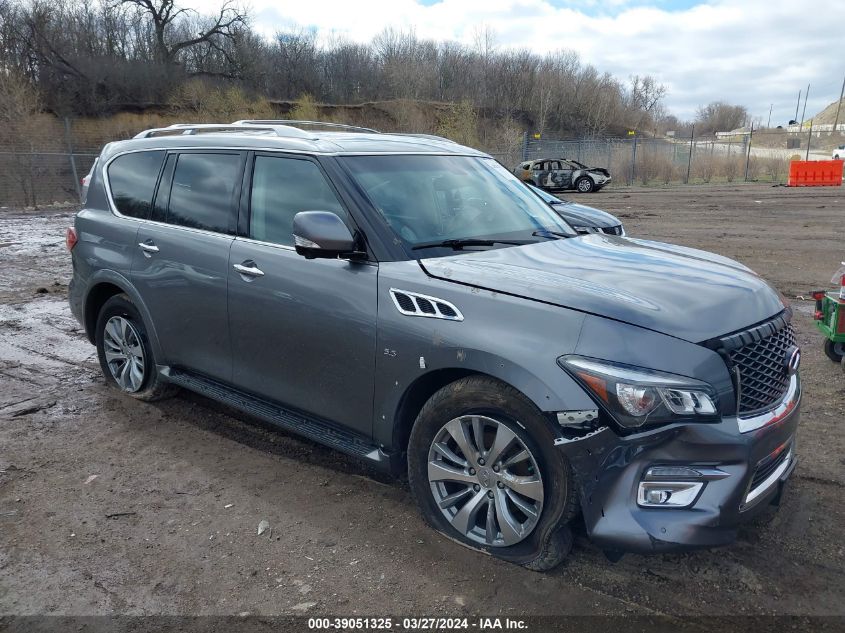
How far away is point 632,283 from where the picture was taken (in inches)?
116

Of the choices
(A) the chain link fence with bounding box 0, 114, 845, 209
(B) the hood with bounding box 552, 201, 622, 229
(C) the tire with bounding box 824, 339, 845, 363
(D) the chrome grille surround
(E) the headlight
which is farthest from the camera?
(A) the chain link fence with bounding box 0, 114, 845, 209

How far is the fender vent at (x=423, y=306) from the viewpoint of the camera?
2.95m

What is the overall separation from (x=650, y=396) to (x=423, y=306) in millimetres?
1082

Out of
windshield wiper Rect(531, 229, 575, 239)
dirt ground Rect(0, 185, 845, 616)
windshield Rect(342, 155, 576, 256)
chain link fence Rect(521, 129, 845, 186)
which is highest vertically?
chain link fence Rect(521, 129, 845, 186)

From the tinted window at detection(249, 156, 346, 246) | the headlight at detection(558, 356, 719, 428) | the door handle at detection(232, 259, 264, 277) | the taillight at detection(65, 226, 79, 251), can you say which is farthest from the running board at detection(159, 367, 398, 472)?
the taillight at detection(65, 226, 79, 251)

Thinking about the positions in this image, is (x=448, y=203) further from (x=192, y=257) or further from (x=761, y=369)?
(x=761, y=369)

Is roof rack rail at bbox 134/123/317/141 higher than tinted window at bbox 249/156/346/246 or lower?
higher

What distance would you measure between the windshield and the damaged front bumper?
1.36 metres

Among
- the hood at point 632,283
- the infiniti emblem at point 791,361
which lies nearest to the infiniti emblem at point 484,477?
the hood at point 632,283

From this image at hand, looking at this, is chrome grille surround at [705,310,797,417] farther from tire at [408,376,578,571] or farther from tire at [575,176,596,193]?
tire at [575,176,596,193]

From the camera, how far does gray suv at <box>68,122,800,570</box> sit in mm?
2561

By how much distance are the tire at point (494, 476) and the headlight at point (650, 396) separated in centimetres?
30

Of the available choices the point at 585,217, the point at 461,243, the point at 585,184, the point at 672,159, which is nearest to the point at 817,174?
the point at 672,159

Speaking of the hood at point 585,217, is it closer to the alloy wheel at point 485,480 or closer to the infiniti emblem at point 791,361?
the infiniti emblem at point 791,361
